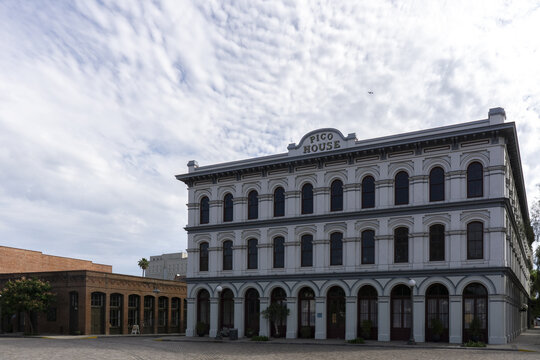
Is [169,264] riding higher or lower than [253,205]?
lower

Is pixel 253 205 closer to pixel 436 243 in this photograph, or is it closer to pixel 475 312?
pixel 436 243

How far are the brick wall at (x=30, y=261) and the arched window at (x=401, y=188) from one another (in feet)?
133

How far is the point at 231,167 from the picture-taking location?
138ft

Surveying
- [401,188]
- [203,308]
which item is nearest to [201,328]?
[203,308]

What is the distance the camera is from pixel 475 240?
33.1m

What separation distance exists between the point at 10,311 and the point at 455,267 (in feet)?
105

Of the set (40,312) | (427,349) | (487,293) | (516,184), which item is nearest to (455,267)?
(487,293)

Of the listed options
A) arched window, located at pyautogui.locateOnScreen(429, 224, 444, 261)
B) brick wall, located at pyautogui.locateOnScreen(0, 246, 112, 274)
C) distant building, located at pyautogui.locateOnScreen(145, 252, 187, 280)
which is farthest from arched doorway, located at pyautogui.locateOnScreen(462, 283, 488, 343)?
distant building, located at pyautogui.locateOnScreen(145, 252, 187, 280)

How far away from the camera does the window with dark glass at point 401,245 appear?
115 ft

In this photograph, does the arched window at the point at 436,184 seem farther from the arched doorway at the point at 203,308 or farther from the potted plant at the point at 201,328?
the potted plant at the point at 201,328

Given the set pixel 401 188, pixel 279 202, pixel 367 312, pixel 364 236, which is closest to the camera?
pixel 401 188

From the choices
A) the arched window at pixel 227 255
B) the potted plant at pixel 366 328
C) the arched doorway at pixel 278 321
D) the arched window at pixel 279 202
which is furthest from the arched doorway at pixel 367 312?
the arched window at pixel 227 255

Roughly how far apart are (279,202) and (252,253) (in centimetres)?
402

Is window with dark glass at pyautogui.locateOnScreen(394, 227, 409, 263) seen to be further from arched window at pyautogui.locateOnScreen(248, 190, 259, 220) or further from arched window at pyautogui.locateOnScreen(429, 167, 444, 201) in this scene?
arched window at pyautogui.locateOnScreen(248, 190, 259, 220)
